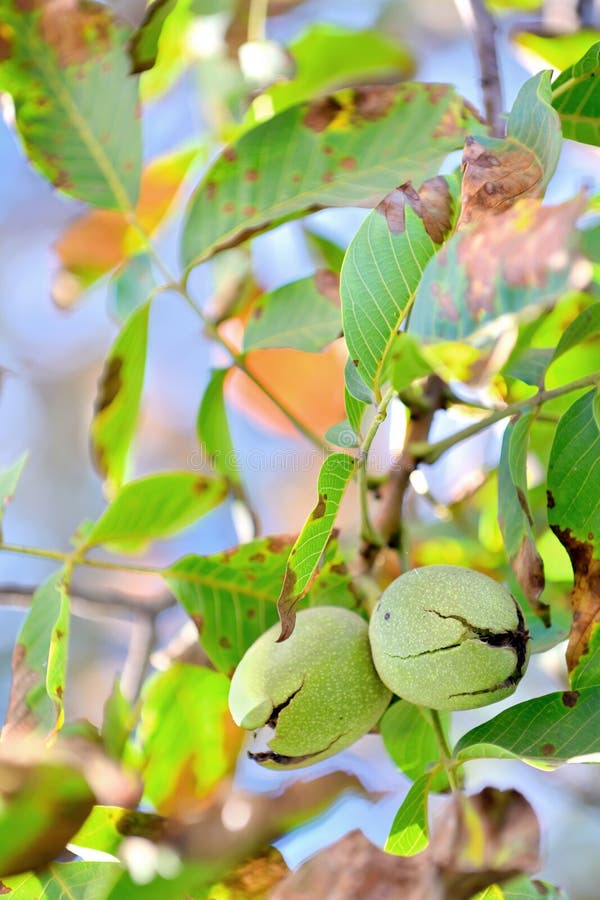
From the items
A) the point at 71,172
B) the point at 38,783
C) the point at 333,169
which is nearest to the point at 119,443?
the point at 71,172

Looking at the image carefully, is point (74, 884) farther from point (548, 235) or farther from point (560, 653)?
point (560, 653)

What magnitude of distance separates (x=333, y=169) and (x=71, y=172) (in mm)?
328

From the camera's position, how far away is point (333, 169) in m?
0.99

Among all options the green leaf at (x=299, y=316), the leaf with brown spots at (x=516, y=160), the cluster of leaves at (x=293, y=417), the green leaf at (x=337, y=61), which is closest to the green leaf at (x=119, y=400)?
the cluster of leaves at (x=293, y=417)

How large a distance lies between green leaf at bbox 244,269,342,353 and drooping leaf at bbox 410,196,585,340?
1.69 feet

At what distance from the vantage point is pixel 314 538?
66cm

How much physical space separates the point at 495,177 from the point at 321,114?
438 mm

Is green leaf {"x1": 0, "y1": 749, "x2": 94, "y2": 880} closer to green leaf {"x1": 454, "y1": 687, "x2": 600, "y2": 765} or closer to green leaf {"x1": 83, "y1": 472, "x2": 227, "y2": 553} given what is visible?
green leaf {"x1": 454, "y1": 687, "x2": 600, "y2": 765}

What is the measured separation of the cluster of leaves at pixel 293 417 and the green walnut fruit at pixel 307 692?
45 millimetres

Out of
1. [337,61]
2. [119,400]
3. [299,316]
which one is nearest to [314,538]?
[299,316]

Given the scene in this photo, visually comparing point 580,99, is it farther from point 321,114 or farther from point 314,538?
point 314,538

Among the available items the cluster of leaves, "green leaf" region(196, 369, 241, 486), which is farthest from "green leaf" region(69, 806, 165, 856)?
"green leaf" region(196, 369, 241, 486)

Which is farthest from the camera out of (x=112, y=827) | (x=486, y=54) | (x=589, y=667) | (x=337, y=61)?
(x=337, y=61)

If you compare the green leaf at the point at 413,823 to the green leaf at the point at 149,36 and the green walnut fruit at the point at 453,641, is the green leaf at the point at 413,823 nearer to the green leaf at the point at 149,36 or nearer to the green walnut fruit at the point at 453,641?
the green walnut fruit at the point at 453,641
